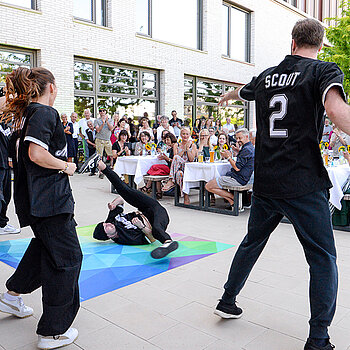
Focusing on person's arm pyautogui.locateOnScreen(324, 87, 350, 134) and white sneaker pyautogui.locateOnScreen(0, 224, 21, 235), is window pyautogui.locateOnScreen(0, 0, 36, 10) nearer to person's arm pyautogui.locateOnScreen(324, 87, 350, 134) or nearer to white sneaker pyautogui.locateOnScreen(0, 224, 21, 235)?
white sneaker pyautogui.locateOnScreen(0, 224, 21, 235)

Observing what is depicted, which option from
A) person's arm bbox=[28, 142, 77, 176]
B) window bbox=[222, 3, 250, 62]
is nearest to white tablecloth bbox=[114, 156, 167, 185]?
person's arm bbox=[28, 142, 77, 176]

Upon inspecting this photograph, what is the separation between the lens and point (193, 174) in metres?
7.20

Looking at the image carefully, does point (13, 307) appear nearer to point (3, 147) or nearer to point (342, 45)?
point (3, 147)


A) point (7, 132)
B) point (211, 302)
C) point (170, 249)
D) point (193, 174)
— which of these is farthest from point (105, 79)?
point (211, 302)

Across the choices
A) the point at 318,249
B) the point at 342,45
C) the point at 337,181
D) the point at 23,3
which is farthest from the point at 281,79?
the point at 342,45

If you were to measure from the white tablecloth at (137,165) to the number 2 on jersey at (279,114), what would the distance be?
602 centimetres

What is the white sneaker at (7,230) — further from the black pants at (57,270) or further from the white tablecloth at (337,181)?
→ the white tablecloth at (337,181)

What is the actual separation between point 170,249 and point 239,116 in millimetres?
17074

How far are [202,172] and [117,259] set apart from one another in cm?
308

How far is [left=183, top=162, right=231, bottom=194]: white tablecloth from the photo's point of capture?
6941mm

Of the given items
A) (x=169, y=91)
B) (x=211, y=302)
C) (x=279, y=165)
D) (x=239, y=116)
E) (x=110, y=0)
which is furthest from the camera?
(x=239, y=116)

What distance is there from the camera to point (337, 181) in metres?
5.54

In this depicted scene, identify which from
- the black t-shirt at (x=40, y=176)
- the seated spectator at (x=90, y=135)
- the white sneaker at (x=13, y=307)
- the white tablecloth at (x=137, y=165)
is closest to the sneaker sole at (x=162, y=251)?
the white sneaker at (x=13, y=307)

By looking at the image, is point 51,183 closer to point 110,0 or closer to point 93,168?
point 93,168
